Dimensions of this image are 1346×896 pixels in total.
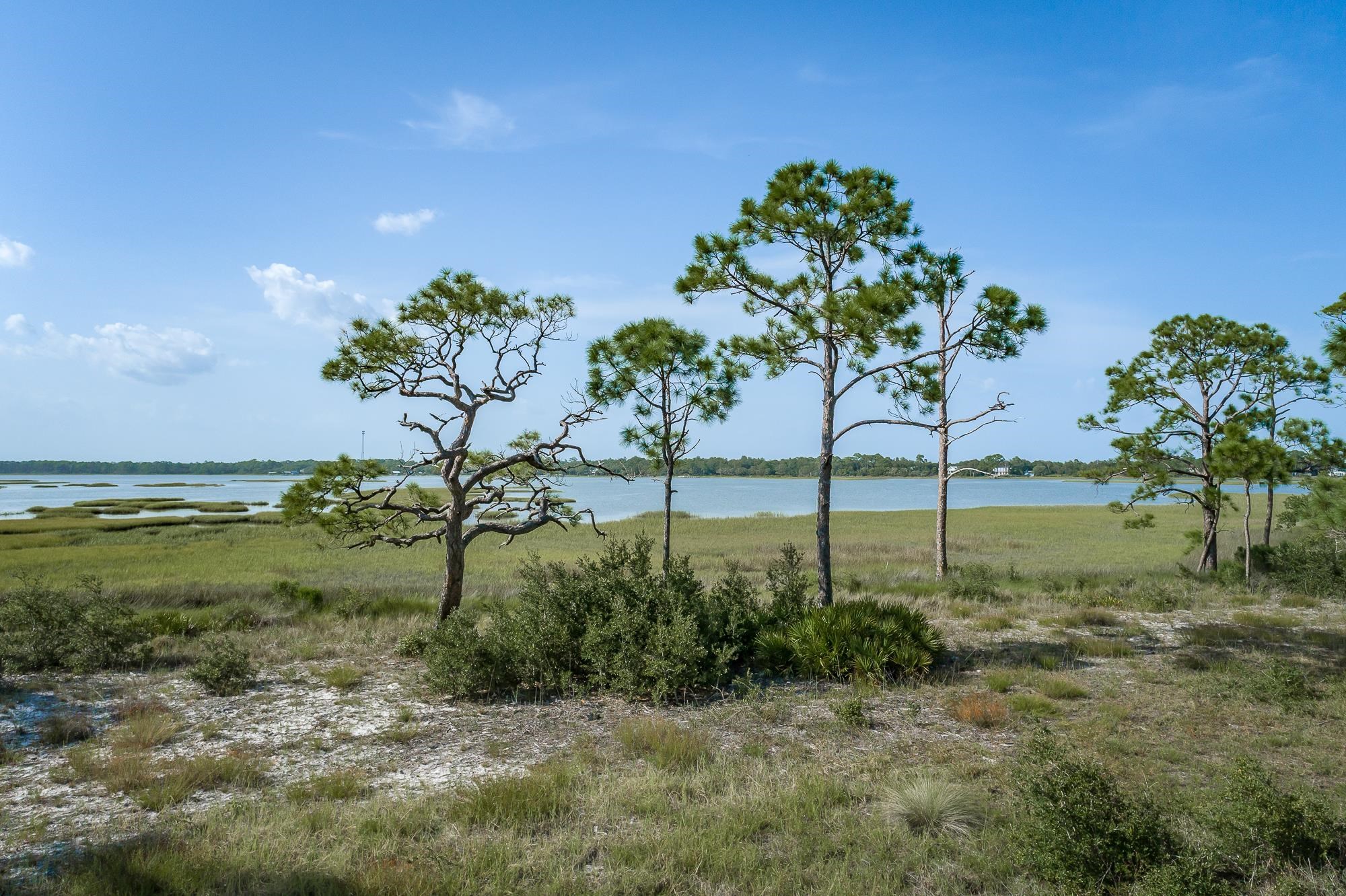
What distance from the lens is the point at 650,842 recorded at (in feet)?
15.8

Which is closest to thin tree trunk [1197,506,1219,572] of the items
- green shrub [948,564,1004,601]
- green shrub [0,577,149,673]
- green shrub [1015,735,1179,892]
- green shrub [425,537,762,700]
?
green shrub [948,564,1004,601]

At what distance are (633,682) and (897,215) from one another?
9057 millimetres

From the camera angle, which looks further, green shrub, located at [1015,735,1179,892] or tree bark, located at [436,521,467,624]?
tree bark, located at [436,521,467,624]

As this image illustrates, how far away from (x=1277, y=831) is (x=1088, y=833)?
1.30m

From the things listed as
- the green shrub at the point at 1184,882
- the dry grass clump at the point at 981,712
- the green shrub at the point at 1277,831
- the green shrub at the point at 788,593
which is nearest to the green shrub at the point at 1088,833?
the green shrub at the point at 1184,882

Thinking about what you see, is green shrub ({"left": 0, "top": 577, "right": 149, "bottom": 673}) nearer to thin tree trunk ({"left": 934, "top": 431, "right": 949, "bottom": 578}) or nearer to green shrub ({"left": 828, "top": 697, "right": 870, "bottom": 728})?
green shrub ({"left": 828, "top": 697, "right": 870, "bottom": 728})

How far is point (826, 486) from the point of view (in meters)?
11.9

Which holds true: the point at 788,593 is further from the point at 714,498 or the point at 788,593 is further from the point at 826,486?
the point at 714,498

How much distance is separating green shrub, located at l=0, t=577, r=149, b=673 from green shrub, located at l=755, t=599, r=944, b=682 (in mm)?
9718

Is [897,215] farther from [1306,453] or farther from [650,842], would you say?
[1306,453]

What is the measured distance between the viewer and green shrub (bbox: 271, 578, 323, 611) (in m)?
16.5

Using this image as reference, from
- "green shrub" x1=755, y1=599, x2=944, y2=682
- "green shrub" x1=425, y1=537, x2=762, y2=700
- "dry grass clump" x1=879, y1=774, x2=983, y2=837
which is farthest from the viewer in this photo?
"green shrub" x1=755, y1=599, x2=944, y2=682

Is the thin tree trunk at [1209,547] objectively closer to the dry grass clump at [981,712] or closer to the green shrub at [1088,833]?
the dry grass clump at [981,712]

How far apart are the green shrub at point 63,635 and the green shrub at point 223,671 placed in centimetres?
223
